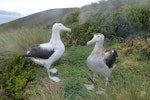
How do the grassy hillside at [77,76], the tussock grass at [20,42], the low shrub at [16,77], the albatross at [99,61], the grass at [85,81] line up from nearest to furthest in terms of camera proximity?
the grass at [85,81] < the grassy hillside at [77,76] < the albatross at [99,61] < the low shrub at [16,77] < the tussock grass at [20,42]

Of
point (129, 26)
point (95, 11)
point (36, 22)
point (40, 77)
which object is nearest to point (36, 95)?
point (40, 77)

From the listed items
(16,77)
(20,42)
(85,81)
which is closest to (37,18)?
(20,42)

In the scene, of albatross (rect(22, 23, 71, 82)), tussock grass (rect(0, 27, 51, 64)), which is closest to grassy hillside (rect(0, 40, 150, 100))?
albatross (rect(22, 23, 71, 82))

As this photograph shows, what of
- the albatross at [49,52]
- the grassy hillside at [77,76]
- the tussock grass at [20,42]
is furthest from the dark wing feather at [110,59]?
the tussock grass at [20,42]

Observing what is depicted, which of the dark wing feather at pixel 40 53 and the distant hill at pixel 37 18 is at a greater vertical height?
the dark wing feather at pixel 40 53

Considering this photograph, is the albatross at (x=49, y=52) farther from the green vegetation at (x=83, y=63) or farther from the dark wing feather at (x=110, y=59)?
the dark wing feather at (x=110, y=59)

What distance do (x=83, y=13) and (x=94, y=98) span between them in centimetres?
761

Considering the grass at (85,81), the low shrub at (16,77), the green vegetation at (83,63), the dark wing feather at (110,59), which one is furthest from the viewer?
the low shrub at (16,77)

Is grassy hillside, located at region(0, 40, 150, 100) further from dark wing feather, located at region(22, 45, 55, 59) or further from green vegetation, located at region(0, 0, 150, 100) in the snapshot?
dark wing feather, located at region(22, 45, 55, 59)

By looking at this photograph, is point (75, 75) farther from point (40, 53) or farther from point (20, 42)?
point (20, 42)

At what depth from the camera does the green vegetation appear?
4.40 meters

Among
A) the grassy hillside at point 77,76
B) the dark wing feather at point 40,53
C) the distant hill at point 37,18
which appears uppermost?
the dark wing feather at point 40,53

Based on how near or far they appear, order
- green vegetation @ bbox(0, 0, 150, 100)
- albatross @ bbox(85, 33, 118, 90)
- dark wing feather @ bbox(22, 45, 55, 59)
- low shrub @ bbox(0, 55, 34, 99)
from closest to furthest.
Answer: green vegetation @ bbox(0, 0, 150, 100), albatross @ bbox(85, 33, 118, 90), low shrub @ bbox(0, 55, 34, 99), dark wing feather @ bbox(22, 45, 55, 59)

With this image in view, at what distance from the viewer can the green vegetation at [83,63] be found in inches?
173
